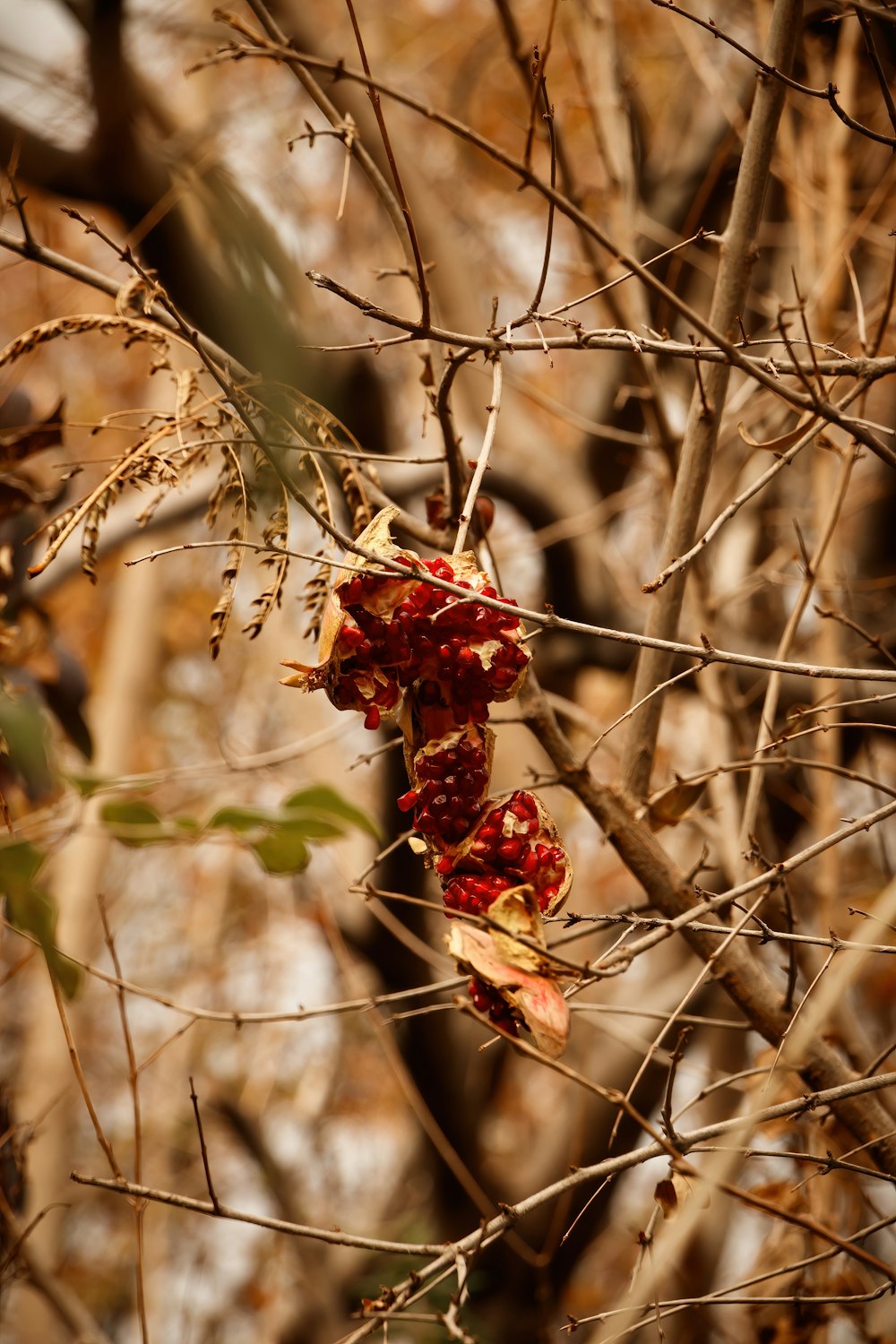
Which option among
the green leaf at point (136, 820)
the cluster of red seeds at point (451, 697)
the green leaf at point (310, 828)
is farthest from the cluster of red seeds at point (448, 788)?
the green leaf at point (136, 820)

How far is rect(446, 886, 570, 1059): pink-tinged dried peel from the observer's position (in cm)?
62

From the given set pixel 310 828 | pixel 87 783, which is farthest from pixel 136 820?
pixel 310 828

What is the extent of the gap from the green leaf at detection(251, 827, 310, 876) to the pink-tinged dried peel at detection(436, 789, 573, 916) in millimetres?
235

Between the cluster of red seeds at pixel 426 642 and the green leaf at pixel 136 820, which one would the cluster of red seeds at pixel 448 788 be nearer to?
the cluster of red seeds at pixel 426 642

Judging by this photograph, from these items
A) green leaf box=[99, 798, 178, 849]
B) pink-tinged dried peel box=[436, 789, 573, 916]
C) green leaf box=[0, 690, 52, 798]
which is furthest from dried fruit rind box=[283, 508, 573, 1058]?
green leaf box=[99, 798, 178, 849]

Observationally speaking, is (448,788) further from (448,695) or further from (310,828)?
(310,828)

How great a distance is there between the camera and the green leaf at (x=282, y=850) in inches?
37.1

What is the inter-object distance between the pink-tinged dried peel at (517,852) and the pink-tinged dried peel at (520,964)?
0.06 m

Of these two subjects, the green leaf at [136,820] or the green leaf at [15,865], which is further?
the green leaf at [136,820]

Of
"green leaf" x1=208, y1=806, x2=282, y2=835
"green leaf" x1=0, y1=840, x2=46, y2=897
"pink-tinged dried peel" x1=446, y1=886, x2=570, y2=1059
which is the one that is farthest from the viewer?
"green leaf" x1=208, y1=806, x2=282, y2=835

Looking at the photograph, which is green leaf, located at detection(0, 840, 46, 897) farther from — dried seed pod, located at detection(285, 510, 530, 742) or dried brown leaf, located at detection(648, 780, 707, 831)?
dried brown leaf, located at detection(648, 780, 707, 831)

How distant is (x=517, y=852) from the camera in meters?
0.73

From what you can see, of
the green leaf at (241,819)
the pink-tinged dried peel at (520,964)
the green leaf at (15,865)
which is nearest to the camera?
the pink-tinged dried peel at (520,964)

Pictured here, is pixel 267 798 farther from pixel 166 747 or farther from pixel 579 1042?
pixel 579 1042
